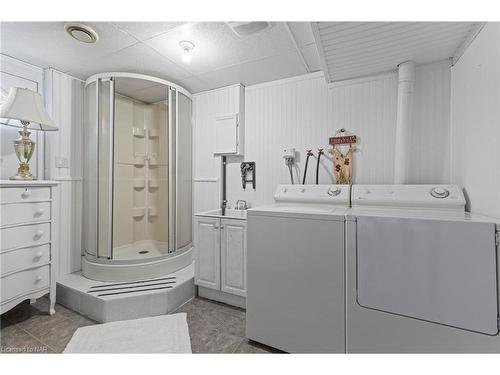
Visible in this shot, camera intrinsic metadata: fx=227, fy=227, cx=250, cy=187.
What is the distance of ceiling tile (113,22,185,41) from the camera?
161 cm

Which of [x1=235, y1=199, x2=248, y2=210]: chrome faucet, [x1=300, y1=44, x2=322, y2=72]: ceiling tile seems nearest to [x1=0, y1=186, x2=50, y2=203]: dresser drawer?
[x1=235, y1=199, x2=248, y2=210]: chrome faucet

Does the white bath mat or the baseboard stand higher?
the baseboard

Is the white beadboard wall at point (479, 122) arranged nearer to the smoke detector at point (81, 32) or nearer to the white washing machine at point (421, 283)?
the white washing machine at point (421, 283)

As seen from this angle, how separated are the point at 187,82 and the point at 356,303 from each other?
2634mm

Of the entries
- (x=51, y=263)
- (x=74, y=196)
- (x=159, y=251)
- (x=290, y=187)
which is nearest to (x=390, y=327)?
(x=290, y=187)

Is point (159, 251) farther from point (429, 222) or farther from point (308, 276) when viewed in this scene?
point (429, 222)

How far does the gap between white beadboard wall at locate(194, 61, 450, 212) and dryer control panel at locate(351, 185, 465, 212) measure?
286mm

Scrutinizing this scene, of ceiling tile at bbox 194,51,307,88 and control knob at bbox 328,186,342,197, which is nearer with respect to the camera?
control knob at bbox 328,186,342,197

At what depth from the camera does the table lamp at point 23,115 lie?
178cm

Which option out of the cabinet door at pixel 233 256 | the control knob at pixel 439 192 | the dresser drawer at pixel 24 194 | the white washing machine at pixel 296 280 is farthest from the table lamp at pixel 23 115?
the control knob at pixel 439 192

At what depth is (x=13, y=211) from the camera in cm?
162

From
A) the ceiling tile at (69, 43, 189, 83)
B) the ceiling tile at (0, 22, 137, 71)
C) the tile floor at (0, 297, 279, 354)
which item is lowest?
the tile floor at (0, 297, 279, 354)

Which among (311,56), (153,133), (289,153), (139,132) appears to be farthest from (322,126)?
(139,132)

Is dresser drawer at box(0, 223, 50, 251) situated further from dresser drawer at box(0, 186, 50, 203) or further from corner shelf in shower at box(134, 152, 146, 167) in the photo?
corner shelf in shower at box(134, 152, 146, 167)
